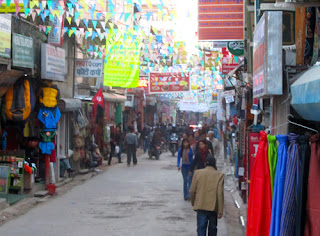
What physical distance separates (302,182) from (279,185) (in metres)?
0.31

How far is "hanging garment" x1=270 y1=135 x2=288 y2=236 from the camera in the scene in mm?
5520

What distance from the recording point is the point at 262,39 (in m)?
6.82

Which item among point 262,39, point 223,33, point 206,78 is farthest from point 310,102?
point 206,78

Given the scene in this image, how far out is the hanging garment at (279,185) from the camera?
217 inches

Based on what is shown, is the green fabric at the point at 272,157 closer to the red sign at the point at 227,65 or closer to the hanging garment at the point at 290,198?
the hanging garment at the point at 290,198

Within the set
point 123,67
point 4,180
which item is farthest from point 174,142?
point 4,180

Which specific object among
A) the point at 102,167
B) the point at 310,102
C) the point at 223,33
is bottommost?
the point at 102,167

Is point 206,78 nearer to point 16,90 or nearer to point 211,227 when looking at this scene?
point 16,90

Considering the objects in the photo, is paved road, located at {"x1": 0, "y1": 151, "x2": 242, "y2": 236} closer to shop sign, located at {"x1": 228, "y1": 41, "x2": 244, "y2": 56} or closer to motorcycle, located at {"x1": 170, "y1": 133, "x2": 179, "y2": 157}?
shop sign, located at {"x1": 228, "y1": 41, "x2": 244, "y2": 56}

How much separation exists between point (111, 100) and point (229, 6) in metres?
15.8

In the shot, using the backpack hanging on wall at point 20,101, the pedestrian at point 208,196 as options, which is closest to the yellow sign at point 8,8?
the backpack hanging on wall at point 20,101

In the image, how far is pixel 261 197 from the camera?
19.5 feet

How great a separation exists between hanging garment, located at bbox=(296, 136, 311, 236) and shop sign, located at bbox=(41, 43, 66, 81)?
35.6 feet

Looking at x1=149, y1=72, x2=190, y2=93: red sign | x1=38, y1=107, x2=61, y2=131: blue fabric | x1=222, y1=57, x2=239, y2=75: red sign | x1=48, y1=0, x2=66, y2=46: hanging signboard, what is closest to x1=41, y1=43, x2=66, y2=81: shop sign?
x1=48, y1=0, x2=66, y2=46: hanging signboard
